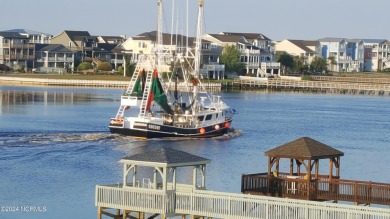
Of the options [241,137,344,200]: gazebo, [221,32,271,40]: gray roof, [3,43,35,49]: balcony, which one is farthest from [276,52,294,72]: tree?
[241,137,344,200]: gazebo

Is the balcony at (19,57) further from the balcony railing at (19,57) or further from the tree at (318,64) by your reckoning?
the tree at (318,64)

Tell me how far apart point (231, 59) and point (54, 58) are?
92.6 feet

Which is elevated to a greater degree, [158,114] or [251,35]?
[251,35]

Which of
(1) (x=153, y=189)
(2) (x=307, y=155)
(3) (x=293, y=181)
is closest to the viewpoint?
(1) (x=153, y=189)

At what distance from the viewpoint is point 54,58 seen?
530 feet

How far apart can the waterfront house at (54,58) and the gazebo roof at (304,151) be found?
128008mm

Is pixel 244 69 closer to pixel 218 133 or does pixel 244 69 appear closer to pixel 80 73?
pixel 80 73

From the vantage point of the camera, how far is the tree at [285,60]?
174375 mm

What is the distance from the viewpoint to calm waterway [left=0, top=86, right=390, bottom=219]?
1781 inches

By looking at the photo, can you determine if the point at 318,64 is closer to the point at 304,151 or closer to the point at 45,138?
the point at 45,138

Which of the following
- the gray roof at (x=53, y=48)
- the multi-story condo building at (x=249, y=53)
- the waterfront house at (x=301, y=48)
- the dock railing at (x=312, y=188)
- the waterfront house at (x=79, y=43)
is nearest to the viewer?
the dock railing at (x=312, y=188)

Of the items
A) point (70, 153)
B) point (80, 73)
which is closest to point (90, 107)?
point (70, 153)

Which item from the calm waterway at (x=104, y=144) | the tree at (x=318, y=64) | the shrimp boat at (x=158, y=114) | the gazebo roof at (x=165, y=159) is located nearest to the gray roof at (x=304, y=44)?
the tree at (x=318, y=64)

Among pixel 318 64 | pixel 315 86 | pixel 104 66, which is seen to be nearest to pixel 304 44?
pixel 318 64
